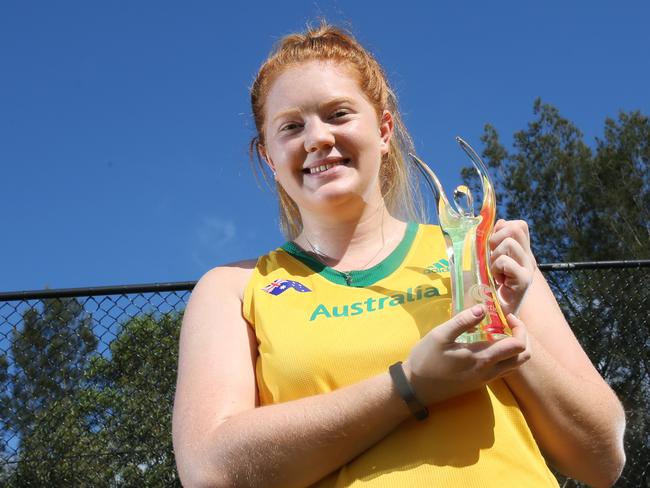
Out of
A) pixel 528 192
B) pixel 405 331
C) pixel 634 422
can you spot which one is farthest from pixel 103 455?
pixel 528 192

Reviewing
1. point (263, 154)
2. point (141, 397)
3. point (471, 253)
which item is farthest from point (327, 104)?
point (141, 397)

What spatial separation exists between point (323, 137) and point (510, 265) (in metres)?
0.39

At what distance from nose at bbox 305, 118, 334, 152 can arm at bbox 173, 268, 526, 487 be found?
1.13 ft

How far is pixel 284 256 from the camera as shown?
1297mm

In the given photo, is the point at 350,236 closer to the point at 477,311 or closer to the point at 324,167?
the point at 324,167

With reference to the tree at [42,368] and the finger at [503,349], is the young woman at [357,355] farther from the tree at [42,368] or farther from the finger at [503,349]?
the tree at [42,368]

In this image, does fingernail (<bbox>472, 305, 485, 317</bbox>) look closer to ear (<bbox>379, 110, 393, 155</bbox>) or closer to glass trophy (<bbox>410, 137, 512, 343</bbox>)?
glass trophy (<bbox>410, 137, 512, 343</bbox>)

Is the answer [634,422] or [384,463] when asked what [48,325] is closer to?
[384,463]

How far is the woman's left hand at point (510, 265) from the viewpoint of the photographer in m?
0.96

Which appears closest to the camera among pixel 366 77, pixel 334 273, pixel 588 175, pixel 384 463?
pixel 384 463

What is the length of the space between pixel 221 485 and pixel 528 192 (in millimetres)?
12690

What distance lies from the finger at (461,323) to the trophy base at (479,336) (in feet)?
0.06

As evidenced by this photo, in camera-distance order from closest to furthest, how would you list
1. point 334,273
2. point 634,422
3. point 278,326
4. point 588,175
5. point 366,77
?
point 278,326 < point 334,273 < point 366,77 < point 634,422 < point 588,175

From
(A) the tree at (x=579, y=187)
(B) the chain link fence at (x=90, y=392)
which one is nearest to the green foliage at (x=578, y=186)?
(A) the tree at (x=579, y=187)
